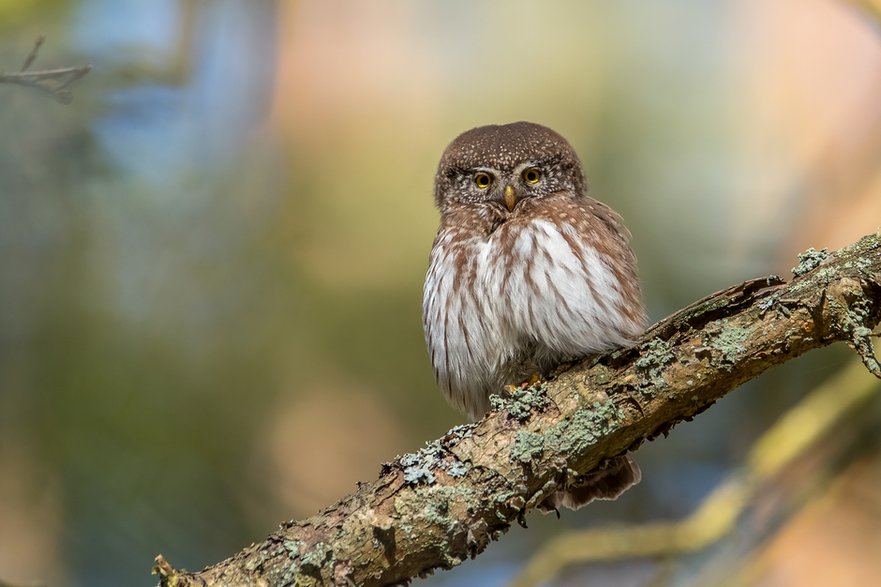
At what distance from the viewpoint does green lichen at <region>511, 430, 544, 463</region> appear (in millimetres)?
3496

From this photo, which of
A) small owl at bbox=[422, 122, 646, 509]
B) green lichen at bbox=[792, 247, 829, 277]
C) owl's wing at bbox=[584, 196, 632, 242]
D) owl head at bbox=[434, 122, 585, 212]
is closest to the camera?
green lichen at bbox=[792, 247, 829, 277]

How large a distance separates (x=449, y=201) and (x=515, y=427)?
6.29ft

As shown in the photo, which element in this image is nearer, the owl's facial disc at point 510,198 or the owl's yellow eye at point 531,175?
the owl's facial disc at point 510,198

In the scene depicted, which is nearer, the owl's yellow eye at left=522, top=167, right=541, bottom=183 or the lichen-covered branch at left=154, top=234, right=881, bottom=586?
the lichen-covered branch at left=154, top=234, right=881, bottom=586

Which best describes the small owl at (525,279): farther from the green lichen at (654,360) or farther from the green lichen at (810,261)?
the green lichen at (810,261)

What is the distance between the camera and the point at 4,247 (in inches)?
251

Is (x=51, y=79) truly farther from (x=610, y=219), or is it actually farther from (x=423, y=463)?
(x=610, y=219)

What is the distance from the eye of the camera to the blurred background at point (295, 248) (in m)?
6.25

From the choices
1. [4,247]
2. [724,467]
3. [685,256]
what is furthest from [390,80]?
[724,467]

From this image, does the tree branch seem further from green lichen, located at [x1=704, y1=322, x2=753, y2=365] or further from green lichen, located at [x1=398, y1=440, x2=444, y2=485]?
green lichen, located at [x1=704, y1=322, x2=753, y2=365]

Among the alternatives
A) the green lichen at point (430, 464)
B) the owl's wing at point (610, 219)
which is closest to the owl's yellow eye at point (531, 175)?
the owl's wing at point (610, 219)

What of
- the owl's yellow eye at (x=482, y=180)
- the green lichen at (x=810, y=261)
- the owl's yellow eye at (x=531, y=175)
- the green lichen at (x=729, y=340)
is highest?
the owl's yellow eye at (x=482, y=180)

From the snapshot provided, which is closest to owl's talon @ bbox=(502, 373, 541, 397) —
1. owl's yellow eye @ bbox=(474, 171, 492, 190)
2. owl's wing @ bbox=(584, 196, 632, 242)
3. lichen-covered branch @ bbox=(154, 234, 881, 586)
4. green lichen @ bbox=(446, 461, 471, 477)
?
lichen-covered branch @ bbox=(154, 234, 881, 586)

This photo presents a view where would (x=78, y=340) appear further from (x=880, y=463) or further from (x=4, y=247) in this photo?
(x=880, y=463)
